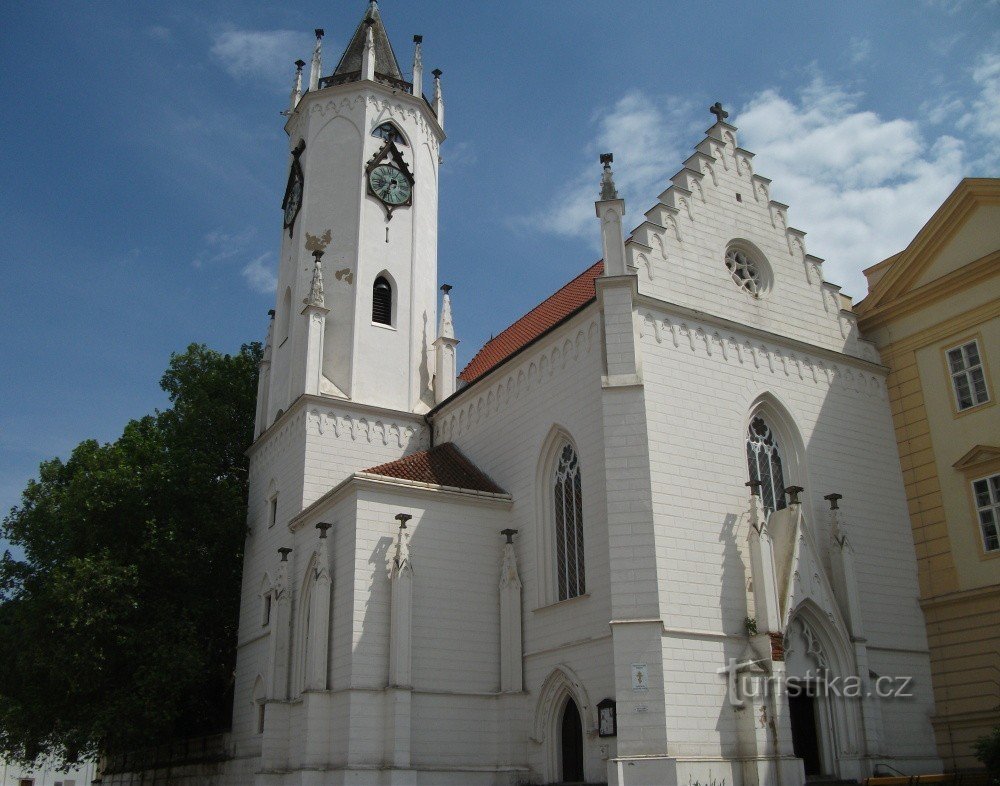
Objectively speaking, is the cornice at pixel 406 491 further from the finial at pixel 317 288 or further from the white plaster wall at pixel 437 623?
the finial at pixel 317 288

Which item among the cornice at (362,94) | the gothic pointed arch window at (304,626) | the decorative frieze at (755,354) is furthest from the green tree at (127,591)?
the decorative frieze at (755,354)

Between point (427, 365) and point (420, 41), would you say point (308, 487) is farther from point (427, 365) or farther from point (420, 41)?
point (420, 41)

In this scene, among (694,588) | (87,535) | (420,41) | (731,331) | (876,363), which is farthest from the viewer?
(420,41)

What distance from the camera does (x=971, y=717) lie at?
19.6 meters

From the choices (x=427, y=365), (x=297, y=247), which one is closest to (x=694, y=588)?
(x=427, y=365)

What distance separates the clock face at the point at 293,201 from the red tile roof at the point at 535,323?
24.6 feet

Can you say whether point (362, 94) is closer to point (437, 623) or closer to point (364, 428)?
point (364, 428)

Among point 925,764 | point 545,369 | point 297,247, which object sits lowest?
point 925,764

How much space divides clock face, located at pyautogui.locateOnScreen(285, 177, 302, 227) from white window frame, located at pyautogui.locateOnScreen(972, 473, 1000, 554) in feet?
69.0

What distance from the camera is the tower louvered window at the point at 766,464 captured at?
20.8 metres

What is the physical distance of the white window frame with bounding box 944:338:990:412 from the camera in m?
21.2

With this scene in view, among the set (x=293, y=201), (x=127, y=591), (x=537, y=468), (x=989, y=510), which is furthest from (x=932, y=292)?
(x=127, y=591)

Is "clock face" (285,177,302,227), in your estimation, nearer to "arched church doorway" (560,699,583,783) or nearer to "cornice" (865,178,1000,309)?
"cornice" (865,178,1000,309)

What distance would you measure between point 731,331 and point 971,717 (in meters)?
9.39
